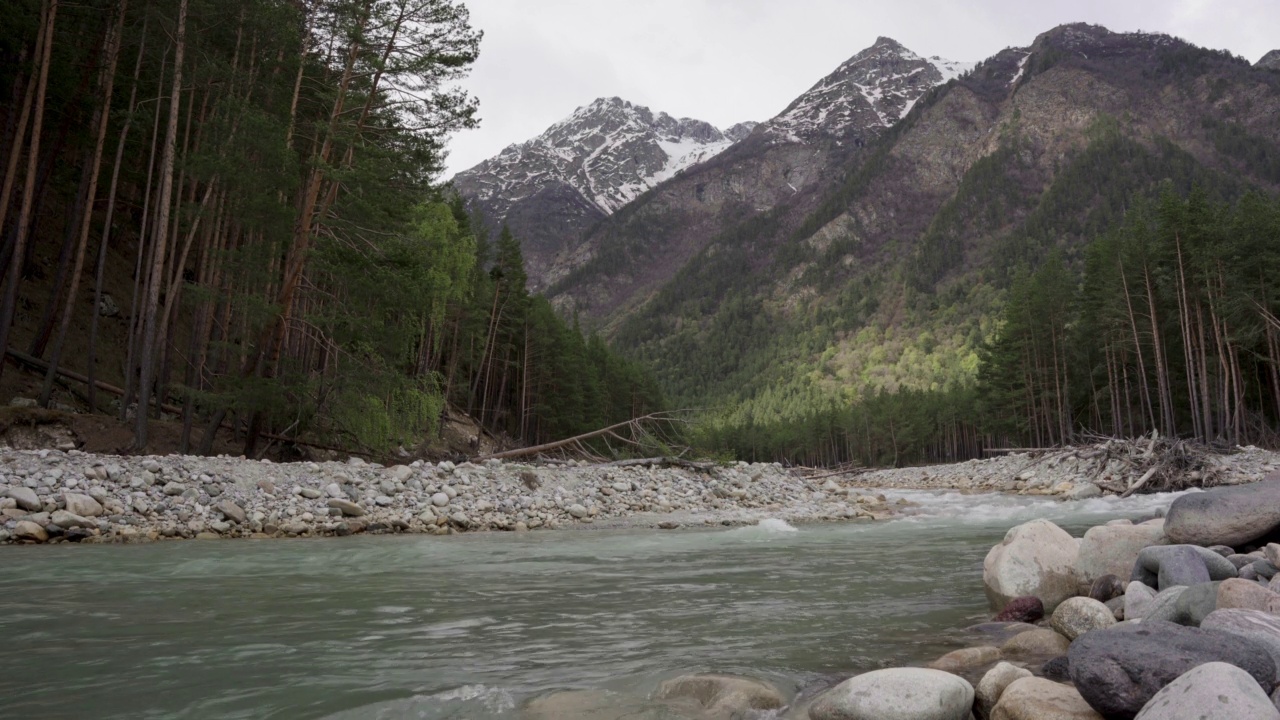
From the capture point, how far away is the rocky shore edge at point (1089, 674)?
2811mm

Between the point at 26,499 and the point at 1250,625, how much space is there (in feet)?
45.7

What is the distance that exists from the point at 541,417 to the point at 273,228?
29.4 meters

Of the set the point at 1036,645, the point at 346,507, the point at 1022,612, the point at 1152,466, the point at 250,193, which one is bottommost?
the point at 1152,466

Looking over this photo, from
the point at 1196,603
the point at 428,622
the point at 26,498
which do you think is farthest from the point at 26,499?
the point at 1196,603

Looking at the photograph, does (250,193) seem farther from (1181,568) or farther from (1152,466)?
(1152,466)

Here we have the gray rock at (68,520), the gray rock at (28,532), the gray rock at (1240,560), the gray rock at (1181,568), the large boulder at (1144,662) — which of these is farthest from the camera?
the gray rock at (68,520)

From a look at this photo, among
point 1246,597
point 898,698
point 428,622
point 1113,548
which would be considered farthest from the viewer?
point 1113,548

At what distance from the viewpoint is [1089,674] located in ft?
9.90

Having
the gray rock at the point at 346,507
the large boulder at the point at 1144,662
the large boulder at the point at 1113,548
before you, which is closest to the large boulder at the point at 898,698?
the large boulder at the point at 1144,662

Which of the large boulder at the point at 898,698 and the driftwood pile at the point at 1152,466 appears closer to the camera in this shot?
the large boulder at the point at 898,698

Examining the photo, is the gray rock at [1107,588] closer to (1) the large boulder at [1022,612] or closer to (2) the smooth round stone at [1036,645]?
(1) the large boulder at [1022,612]

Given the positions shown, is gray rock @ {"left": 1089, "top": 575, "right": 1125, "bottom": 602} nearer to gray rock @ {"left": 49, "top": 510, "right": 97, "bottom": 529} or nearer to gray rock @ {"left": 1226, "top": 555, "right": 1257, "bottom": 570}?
gray rock @ {"left": 1226, "top": 555, "right": 1257, "bottom": 570}

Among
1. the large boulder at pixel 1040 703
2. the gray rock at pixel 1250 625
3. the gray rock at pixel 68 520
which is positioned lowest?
the large boulder at pixel 1040 703

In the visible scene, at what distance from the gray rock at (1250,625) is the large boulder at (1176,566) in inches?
59.1
